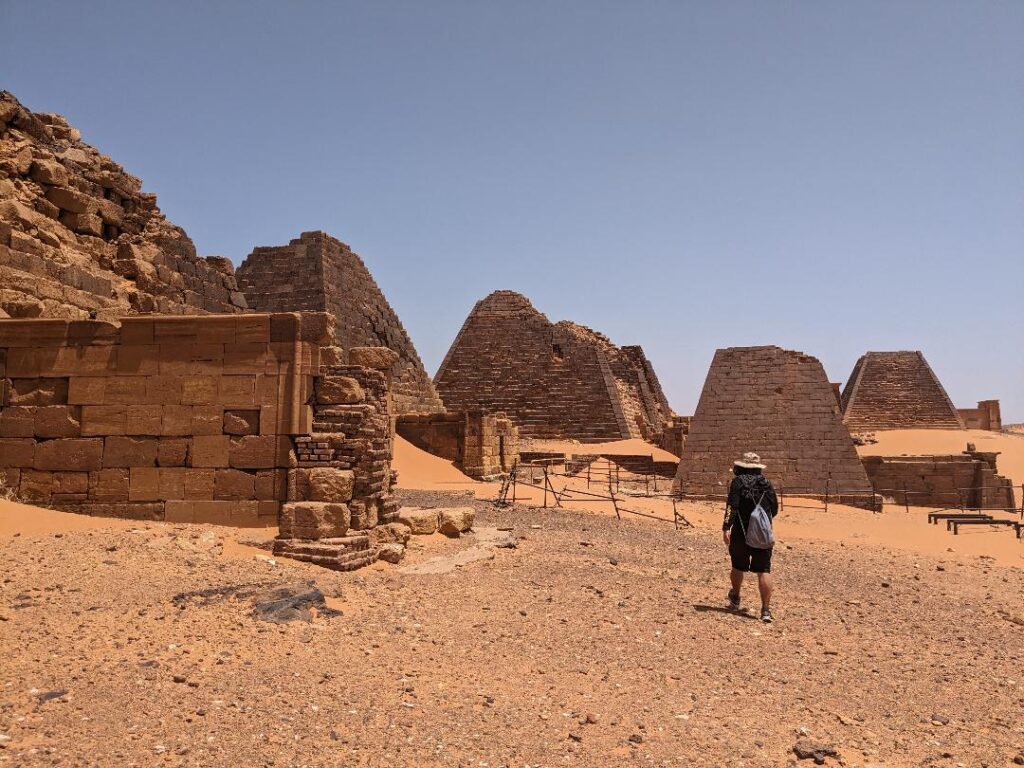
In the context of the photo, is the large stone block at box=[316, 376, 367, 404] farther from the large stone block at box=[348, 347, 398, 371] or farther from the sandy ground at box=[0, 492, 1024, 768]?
the sandy ground at box=[0, 492, 1024, 768]

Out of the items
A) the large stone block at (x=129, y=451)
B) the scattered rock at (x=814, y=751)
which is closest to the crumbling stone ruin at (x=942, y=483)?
the scattered rock at (x=814, y=751)

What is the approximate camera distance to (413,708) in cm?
370

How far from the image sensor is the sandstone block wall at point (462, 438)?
18.1m

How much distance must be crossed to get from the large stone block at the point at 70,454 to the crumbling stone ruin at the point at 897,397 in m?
43.2

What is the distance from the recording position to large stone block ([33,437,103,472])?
7.19 meters

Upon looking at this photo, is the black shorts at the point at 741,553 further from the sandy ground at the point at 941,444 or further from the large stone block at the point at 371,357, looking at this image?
the sandy ground at the point at 941,444

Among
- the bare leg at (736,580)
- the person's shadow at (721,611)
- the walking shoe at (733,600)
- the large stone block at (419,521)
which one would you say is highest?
the large stone block at (419,521)

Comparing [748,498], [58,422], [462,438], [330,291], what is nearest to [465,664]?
[748,498]

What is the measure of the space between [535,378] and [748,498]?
31304mm

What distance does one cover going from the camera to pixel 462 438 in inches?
716

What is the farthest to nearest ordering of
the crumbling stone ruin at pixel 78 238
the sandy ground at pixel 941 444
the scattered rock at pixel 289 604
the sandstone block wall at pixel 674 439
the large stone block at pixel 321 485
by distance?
the sandy ground at pixel 941 444, the sandstone block wall at pixel 674 439, the crumbling stone ruin at pixel 78 238, the large stone block at pixel 321 485, the scattered rock at pixel 289 604

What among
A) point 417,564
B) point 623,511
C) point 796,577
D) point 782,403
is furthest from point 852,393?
point 417,564

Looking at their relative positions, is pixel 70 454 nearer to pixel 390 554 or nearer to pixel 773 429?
pixel 390 554

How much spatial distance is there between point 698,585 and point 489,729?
4.17 metres
